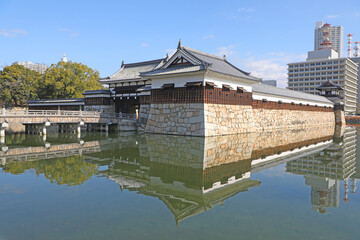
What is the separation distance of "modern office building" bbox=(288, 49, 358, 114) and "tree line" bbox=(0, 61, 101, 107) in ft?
245

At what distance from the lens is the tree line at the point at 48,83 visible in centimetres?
4109

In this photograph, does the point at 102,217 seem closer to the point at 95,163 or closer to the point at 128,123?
the point at 95,163

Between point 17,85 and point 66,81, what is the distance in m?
10.1

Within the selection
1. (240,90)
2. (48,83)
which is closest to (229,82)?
(240,90)

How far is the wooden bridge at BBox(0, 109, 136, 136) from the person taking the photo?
71.9 ft

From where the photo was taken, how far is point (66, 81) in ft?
134

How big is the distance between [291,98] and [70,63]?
3280 cm

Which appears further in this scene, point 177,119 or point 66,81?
point 66,81

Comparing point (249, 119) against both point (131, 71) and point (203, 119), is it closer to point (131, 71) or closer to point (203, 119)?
point (203, 119)

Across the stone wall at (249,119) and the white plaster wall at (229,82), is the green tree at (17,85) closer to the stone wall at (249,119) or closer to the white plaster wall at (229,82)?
the white plaster wall at (229,82)

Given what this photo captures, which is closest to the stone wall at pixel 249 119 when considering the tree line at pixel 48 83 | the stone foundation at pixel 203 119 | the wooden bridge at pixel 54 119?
the stone foundation at pixel 203 119

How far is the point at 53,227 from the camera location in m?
5.44

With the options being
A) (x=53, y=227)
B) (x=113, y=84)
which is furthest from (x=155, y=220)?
(x=113, y=84)

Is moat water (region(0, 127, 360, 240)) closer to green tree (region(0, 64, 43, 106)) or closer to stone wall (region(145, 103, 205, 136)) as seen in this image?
stone wall (region(145, 103, 205, 136))
